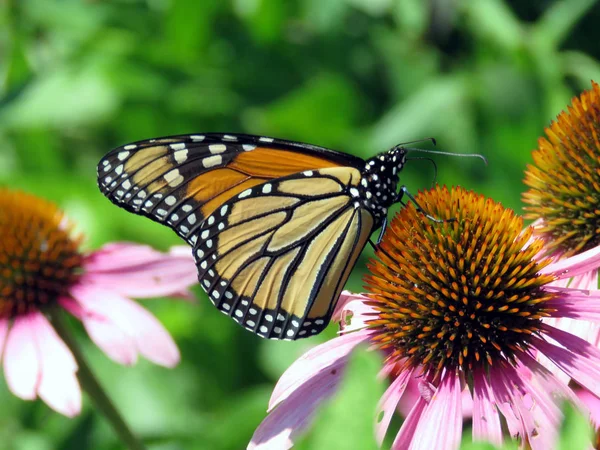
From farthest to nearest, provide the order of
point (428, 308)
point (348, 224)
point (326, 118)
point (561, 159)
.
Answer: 1. point (326, 118)
2. point (348, 224)
3. point (561, 159)
4. point (428, 308)

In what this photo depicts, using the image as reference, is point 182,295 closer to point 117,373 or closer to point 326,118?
point 117,373

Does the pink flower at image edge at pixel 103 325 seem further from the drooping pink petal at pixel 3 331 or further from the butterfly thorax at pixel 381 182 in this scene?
the butterfly thorax at pixel 381 182

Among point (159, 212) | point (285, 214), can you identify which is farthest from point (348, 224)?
point (159, 212)

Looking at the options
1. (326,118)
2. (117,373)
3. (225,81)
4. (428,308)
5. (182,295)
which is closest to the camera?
(428,308)

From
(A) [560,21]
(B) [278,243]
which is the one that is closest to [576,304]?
(B) [278,243]

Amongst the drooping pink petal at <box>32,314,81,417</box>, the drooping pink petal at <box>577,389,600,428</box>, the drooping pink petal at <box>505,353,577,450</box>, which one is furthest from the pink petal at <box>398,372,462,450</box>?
the drooping pink petal at <box>32,314,81,417</box>

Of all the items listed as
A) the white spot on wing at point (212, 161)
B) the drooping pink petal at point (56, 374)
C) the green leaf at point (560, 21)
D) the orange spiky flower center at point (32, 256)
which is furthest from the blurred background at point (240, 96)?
the white spot on wing at point (212, 161)

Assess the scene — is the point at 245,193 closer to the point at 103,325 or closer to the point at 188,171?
the point at 188,171
